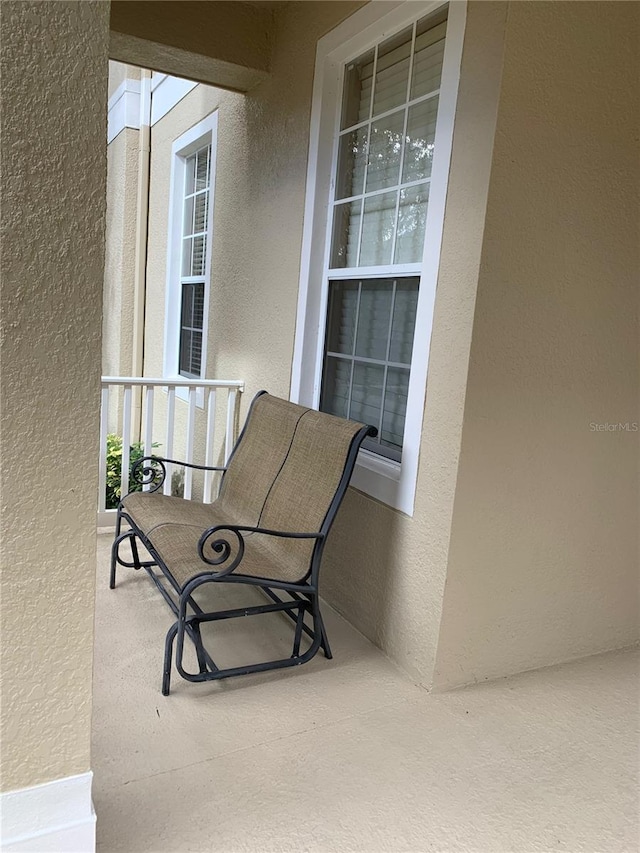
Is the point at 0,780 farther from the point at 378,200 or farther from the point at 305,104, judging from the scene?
the point at 305,104

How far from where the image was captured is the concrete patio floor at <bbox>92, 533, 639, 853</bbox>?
1.73 meters

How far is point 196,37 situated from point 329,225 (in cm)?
129

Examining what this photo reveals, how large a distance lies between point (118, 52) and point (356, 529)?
114 inches

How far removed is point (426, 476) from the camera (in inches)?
97.7

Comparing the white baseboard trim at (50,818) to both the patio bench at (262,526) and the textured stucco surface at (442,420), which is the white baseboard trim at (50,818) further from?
the textured stucco surface at (442,420)

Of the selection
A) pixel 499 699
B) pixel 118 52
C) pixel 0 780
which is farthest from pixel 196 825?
pixel 118 52

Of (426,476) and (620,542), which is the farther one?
(620,542)

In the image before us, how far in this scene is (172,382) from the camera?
12.7ft

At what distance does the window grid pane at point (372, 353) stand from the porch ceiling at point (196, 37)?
1.48 m

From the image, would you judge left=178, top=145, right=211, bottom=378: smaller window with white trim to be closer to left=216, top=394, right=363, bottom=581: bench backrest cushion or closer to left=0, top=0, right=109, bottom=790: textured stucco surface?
→ left=216, top=394, right=363, bottom=581: bench backrest cushion

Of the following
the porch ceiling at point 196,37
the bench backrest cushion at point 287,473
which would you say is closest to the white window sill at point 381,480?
the bench backrest cushion at point 287,473

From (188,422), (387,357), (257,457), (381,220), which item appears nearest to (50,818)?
(257,457)

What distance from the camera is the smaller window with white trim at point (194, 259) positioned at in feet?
16.6

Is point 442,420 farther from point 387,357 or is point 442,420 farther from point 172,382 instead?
point 172,382
